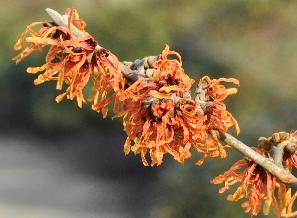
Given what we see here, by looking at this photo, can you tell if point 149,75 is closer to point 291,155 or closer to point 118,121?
point 291,155

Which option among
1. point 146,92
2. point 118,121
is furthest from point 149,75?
point 118,121

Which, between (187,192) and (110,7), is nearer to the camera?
(187,192)

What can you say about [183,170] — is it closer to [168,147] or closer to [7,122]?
[7,122]

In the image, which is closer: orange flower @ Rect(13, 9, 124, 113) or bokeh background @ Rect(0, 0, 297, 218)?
orange flower @ Rect(13, 9, 124, 113)

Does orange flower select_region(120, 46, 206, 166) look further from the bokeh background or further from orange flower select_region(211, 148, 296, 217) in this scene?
the bokeh background

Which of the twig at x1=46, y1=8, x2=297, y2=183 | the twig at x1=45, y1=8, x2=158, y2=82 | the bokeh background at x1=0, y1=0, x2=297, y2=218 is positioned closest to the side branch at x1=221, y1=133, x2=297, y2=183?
the twig at x1=46, y1=8, x2=297, y2=183

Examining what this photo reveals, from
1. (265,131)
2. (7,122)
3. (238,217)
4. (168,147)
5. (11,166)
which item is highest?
(7,122)

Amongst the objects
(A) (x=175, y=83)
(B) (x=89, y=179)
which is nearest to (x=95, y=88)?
(A) (x=175, y=83)
